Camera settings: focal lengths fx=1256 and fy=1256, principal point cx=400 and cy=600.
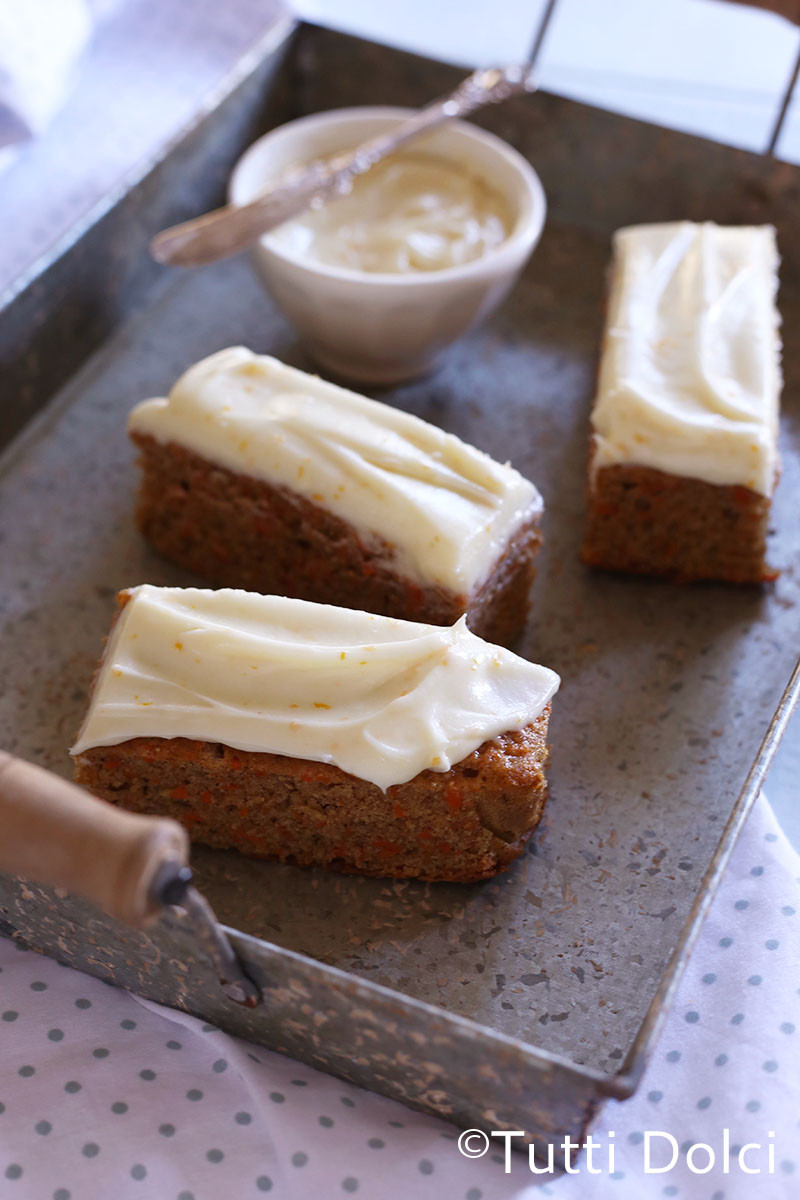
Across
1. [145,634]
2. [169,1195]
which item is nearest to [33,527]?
[145,634]

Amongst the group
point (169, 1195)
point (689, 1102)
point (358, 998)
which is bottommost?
point (169, 1195)

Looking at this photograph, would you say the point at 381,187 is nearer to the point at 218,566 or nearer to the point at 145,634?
the point at 218,566

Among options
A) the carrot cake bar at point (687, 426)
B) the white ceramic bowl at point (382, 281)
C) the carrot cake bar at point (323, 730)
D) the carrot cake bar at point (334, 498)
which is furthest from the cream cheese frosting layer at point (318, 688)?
the white ceramic bowl at point (382, 281)

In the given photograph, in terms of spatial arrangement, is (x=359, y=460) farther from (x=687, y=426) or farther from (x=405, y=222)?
(x=405, y=222)

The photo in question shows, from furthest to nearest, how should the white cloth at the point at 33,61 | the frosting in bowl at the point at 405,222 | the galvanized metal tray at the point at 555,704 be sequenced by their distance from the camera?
the white cloth at the point at 33,61 → the frosting in bowl at the point at 405,222 → the galvanized metal tray at the point at 555,704

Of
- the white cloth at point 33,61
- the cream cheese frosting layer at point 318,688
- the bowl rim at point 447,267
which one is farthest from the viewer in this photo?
the white cloth at point 33,61

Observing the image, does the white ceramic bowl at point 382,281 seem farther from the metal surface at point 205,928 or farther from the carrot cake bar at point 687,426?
the metal surface at point 205,928
